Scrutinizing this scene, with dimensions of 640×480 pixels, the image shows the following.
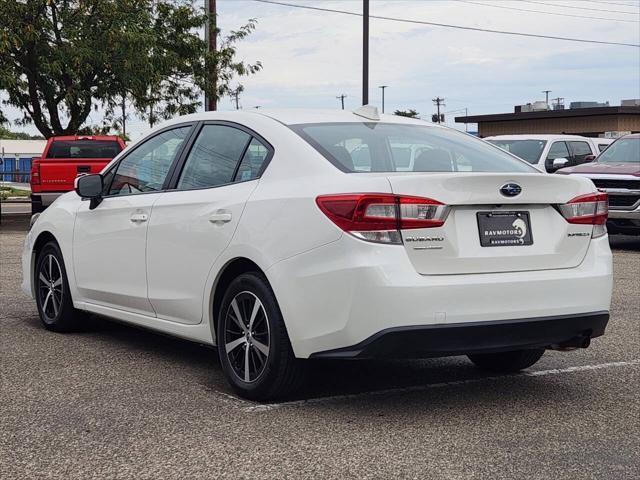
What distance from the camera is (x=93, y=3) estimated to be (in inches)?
928

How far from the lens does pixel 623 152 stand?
1712cm

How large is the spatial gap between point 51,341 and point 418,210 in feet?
11.6

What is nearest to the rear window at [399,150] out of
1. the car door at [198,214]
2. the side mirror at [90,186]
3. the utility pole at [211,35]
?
the car door at [198,214]

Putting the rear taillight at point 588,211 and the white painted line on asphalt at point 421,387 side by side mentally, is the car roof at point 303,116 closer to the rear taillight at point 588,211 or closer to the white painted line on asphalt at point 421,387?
the rear taillight at point 588,211

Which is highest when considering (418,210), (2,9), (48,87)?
(2,9)

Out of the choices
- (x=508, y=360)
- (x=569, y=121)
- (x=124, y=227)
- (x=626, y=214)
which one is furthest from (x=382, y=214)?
(x=569, y=121)

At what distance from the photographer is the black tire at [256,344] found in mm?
5234

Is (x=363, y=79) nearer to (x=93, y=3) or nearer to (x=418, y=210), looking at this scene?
(x=93, y=3)

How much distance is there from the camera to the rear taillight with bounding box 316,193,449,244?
4.89m

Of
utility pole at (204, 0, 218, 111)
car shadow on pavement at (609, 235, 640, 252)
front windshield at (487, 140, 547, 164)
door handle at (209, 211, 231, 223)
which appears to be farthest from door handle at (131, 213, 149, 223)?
utility pole at (204, 0, 218, 111)

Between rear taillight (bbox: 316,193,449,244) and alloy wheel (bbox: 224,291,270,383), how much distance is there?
0.76m

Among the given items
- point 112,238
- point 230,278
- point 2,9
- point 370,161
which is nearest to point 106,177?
point 112,238

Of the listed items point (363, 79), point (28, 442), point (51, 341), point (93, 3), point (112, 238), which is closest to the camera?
point (28, 442)

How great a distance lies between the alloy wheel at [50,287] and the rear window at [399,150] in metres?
2.85
